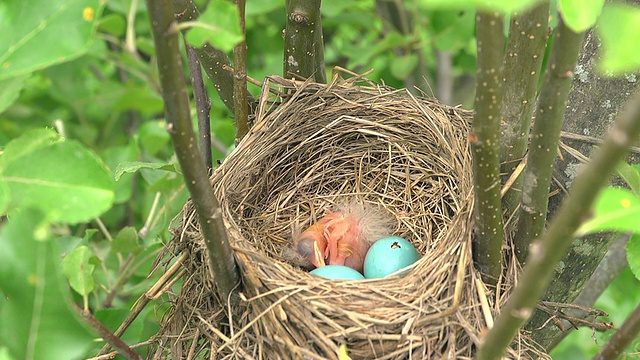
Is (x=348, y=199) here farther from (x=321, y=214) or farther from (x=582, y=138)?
(x=582, y=138)

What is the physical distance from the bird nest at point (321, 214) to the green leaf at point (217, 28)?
0.68 meters

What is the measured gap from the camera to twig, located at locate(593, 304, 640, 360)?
1047 millimetres

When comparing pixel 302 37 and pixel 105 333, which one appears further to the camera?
pixel 302 37

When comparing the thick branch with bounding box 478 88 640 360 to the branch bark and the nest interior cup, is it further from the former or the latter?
the branch bark

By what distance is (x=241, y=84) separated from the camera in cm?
169

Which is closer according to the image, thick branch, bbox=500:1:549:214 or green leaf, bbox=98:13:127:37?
thick branch, bbox=500:1:549:214

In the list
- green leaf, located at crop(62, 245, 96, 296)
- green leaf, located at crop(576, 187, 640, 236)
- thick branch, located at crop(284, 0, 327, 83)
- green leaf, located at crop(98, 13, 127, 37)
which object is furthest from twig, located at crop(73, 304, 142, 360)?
Answer: green leaf, located at crop(98, 13, 127, 37)

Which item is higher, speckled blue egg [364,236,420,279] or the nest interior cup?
the nest interior cup

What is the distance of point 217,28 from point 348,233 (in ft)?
4.68

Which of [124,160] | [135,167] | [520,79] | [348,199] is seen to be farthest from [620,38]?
[124,160]

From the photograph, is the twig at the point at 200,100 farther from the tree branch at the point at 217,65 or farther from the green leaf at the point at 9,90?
the green leaf at the point at 9,90

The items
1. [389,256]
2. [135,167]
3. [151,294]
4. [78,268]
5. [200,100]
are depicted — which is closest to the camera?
[78,268]

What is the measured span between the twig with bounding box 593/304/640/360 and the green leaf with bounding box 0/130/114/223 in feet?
2.58

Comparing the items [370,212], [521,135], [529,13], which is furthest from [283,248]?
[529,13]
